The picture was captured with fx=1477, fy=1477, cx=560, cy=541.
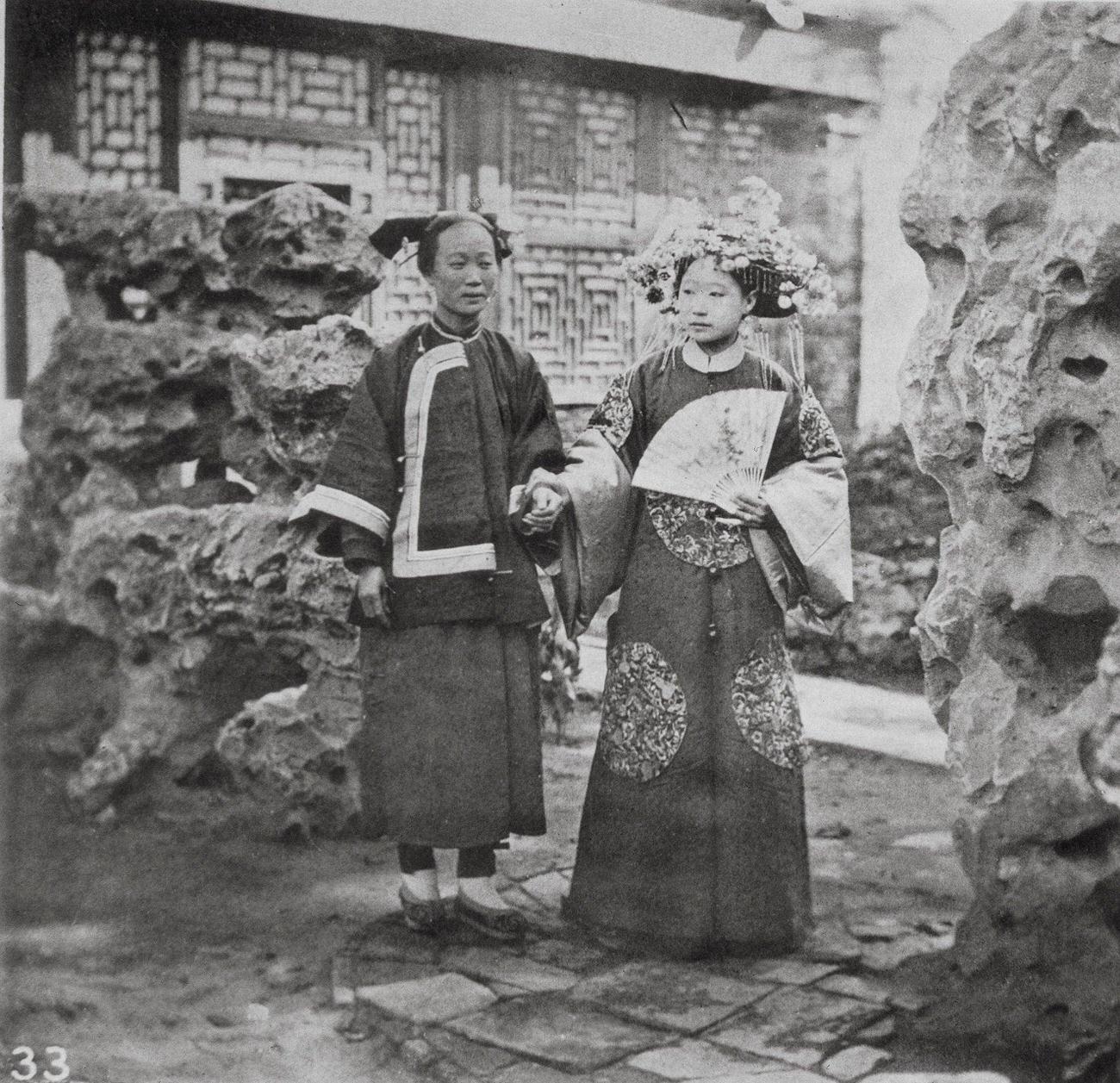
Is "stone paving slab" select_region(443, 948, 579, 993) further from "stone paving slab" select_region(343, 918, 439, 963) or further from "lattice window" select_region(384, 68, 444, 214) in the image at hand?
"lattice window" select_region(384, 68, 444, 214)

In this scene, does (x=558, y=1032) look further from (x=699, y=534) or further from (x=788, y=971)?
(x=699, y=534)

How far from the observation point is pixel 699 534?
4.19 meters

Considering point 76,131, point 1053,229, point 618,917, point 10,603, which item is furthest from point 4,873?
point 1053,229

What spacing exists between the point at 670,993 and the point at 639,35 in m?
3.66

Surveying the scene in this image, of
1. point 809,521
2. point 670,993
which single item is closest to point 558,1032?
point 670,993

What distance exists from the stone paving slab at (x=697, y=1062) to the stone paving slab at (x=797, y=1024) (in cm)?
4

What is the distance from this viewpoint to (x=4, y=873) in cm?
475

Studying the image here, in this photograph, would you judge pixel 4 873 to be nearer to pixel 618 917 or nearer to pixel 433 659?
pixel 433 659

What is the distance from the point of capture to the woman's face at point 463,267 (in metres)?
4.24

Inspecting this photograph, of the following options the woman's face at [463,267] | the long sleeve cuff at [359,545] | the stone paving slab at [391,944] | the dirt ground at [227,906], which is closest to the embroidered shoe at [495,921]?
the stone paving slab at [391,944]

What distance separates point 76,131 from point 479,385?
238 cm

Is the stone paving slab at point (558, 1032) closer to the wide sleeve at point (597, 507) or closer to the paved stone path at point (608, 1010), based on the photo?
the paved stone path at point (608, 1010)

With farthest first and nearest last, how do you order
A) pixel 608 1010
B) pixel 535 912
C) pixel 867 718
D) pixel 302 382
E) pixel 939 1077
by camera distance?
pixel 867 718, pixel 302 382, pixel 535 912, pixel 608 1010, pixel 939 1077

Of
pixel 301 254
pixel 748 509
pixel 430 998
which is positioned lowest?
pixel 430 998
